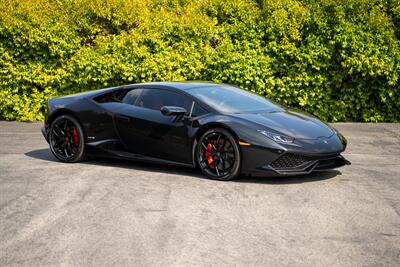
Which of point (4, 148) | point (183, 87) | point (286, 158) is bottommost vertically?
point (4, 148)

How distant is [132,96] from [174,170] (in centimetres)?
118

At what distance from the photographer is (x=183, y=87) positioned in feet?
31.9

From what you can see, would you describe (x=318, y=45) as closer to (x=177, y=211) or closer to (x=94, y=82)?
(x=94, y=82)

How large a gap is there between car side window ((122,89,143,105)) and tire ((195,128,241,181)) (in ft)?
4.54

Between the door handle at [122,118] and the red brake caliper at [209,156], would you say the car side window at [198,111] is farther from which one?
the door handle at [122,118]

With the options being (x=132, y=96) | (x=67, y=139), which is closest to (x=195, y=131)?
(x=132, y=96)

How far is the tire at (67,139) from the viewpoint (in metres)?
10.3

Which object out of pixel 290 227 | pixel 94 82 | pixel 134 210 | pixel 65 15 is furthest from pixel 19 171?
pixel 65 15

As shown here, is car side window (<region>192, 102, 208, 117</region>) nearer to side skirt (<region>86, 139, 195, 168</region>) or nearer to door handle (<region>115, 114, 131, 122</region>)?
side skirt (<region>86, 139, 195, 168</region>)

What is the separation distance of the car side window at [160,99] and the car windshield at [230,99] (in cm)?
16

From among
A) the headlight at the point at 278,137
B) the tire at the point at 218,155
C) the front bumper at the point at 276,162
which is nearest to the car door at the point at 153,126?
the tire at the point at 218,155

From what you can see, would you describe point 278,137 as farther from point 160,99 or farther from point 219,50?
point 219,50

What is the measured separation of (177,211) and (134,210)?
1.42ft

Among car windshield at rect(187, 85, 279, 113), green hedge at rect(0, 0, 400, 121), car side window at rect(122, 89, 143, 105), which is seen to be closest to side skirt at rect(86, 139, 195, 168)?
car side window at rect(122, 89, 143, 105)
